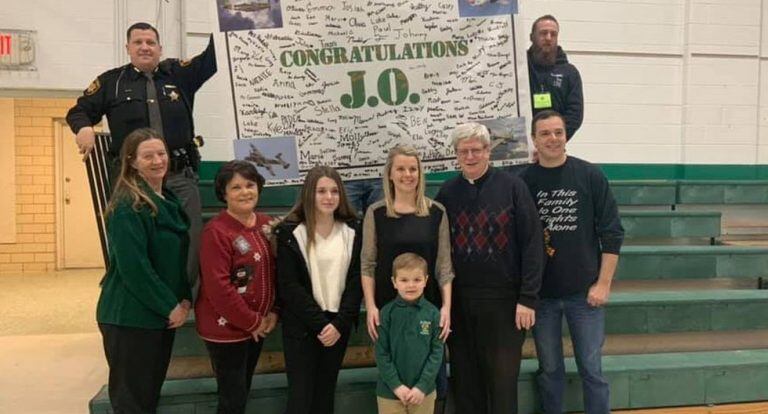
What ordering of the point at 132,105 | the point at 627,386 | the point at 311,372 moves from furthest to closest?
the point at 627,386 < the point at 132,105 < the point at 311,372

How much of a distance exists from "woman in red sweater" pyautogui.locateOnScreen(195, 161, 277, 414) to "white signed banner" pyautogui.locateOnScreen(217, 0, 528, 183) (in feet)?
2.54

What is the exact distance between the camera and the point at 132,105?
2.97 m

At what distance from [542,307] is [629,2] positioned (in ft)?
13.0

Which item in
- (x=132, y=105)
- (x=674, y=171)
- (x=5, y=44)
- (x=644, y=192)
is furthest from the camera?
(x=674, y=171)

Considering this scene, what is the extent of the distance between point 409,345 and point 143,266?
1041mm

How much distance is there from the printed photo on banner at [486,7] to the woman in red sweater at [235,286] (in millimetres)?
1582

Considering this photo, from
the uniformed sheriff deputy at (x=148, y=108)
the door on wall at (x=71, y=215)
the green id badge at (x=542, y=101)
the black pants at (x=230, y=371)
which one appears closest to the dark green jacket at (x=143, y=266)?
the black pants at (x=230, y=371)

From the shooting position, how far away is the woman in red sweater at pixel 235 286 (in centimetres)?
236

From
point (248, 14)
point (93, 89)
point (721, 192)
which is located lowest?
point (721, 192)

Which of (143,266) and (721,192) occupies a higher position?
(721,192)

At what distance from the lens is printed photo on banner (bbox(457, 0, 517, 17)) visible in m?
3.27

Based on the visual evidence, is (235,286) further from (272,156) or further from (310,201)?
(272,156)

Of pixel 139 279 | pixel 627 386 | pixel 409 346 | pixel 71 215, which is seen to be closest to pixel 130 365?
pixel 139 279

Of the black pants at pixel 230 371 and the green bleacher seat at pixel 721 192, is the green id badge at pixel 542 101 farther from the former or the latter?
the green bleacher seat at pixel 721 192
